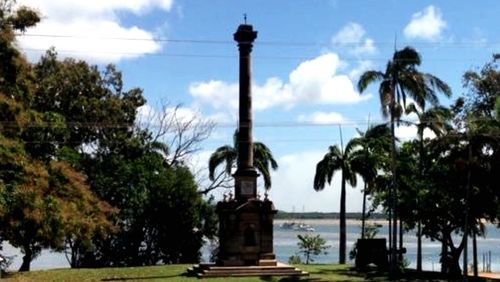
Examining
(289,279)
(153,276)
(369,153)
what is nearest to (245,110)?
(289,279)

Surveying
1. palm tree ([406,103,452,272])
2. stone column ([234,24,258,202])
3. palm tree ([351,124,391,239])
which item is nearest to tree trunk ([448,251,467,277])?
palm tree ([406,103,452,272])

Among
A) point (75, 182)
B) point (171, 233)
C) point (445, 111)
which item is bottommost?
point (171, 233)

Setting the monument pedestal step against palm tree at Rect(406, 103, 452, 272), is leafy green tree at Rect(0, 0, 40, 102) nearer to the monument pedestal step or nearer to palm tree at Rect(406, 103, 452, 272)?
the monument pedestal step

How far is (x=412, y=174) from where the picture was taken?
37.8 metres

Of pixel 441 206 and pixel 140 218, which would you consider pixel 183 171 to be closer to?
pixel 140 218

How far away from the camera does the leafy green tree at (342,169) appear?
47375 millimetres

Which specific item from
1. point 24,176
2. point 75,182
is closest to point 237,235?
point 75,182

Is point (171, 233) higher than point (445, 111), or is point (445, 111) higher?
point (445, 111)

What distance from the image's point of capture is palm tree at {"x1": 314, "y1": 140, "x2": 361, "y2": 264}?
4741cm

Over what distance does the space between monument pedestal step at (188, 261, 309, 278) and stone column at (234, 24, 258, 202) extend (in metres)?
3.30

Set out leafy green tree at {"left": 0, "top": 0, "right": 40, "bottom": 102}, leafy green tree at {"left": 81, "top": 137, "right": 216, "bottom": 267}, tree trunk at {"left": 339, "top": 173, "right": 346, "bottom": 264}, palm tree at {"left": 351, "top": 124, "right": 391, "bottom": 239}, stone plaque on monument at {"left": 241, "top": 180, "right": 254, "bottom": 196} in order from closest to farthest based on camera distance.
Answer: leafy green tree at {"left": 0, "top": 0, "right": 40, "bottom": 102}
stone plaque on monument at {"left": 241, "top": 180, "right": 254, "bottom": 196}
leafy green tree at {"left": 81, "top": 137, "right": 216, "bottom": 267}
palm tree at {"left": 351, "top": 124, "right": 391, "bottom": 239}
tree trunk at {"left": 339, "top": 173, "right": 346, "bottom": 264}

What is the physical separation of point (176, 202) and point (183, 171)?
210cm

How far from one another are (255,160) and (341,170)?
5.69 meters

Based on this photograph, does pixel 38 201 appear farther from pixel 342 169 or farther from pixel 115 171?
pixel 342 169
